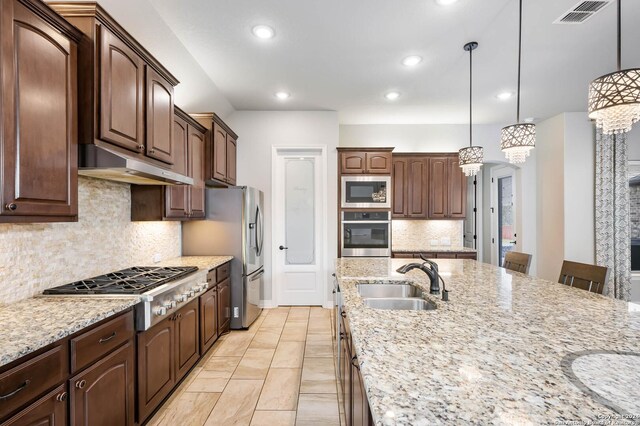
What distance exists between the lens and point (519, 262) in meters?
2.87

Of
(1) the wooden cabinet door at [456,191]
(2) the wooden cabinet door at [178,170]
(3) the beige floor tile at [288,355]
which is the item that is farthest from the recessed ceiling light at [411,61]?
(3) the beige floor tile at [288,355]

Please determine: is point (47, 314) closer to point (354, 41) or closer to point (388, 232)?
point (354, 41)

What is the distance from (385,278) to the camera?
2.18 meters

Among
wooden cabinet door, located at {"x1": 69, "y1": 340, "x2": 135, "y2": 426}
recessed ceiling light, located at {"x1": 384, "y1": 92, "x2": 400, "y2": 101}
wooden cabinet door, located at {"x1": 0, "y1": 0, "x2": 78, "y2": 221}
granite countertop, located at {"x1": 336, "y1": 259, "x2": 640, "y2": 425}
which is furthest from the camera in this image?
recessed ceiling light, located at {"x1": 384, "y1": 92, "x2": 400, "y2": 101}

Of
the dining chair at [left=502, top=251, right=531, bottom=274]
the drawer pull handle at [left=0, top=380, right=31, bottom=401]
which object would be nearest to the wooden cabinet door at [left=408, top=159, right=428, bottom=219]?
the dining chair at [left=502, top=251, right=531, bottom=274]

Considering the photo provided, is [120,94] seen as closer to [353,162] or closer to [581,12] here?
[353,162]

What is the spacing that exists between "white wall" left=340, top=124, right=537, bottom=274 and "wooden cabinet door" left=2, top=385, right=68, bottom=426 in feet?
14.8

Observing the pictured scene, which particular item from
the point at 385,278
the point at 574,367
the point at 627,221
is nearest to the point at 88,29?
the point at 385,278

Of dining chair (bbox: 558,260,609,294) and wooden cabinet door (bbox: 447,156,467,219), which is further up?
wooden cabinet door (bbox: 447,156,467,219)

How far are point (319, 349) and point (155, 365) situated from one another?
1.61m

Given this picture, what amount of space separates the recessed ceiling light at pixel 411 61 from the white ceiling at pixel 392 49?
2.4 inches

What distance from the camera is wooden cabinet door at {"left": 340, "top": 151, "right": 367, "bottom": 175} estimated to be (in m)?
4.38

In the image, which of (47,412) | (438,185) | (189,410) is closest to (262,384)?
(189,410)

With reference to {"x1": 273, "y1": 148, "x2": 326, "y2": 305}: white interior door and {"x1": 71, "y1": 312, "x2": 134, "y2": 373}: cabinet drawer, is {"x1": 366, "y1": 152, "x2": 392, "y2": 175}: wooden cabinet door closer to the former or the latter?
{"x1": 273, "y1": 148, "x2": 326, "y2": 305}: white interior door
